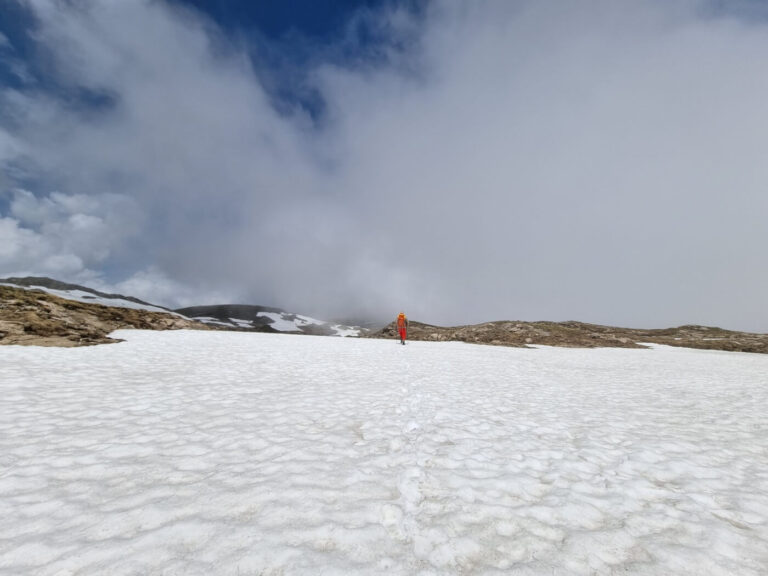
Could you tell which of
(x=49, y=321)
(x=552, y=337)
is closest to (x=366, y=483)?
(x=49, y=321)

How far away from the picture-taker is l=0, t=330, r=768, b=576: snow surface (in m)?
2.91

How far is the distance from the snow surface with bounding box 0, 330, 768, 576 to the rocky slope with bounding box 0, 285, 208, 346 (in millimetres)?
7546

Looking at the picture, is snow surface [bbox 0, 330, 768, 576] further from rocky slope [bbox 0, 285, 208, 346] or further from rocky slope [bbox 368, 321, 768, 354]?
rocky slope [bbox 368, 321, 768, 354]

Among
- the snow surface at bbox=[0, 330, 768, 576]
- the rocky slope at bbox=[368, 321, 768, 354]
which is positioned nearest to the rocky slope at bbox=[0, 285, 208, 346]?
the snow surface at bbox=[0, 330, 768, 576]

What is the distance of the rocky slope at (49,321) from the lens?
1493 centimetres

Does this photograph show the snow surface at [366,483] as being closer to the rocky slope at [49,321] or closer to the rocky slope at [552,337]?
the rocky slope at [49,321]

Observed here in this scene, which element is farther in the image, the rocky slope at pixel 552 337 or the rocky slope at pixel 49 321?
the rocky slope at pixel 552 337

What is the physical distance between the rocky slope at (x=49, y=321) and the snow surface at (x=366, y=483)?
24.8 feet

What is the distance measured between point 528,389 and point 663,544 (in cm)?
853

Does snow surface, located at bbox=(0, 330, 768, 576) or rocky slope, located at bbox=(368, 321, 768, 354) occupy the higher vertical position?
rocky slope, located at bbox=(368, 321, 768, 354)

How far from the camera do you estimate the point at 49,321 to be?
17.8 meters

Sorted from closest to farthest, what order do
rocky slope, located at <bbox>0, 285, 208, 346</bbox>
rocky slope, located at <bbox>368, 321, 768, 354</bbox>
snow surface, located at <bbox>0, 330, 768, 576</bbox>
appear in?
1. snow surface, located at <bbox>0, 330, 768, 576</bbox>
2. rocky slope, located at <bbox>0, 285, 208, 346</bbox>
3. rocky slope, located at <bbox>368, 321, 768, 354</bbox>

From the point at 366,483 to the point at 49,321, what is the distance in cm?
2336

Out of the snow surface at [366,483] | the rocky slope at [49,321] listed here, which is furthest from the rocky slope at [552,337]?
the rocky slope at [49,321]
